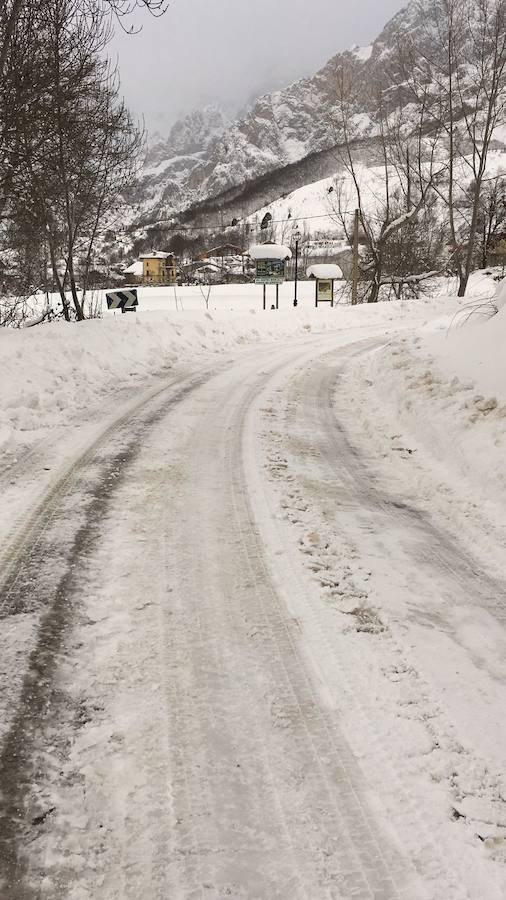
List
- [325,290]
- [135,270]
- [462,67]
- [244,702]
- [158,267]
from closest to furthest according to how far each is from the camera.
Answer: [244,702] → [462,67] → [325,290] → [158,267] → [135,270]

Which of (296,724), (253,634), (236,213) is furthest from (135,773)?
(236,213)

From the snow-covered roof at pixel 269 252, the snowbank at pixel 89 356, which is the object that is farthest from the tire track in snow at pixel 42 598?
the snow-covered roof at pixel 269 252

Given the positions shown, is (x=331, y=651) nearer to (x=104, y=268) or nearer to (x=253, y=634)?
(x=253, y=634)

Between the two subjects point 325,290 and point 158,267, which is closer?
point 325,290

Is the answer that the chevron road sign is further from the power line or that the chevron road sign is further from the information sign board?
the power line

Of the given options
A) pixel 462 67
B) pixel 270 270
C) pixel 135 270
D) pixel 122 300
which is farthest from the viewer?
pixel 135 270

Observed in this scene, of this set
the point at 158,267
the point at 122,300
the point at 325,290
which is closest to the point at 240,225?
the point at 158,267

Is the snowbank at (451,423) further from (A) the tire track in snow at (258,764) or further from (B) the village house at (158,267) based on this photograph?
(B) the village house at (158,267)

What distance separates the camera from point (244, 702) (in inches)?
88.7

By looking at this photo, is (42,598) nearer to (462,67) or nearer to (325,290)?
(462,67)

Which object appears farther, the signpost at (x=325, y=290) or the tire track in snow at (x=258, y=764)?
the signpost at (x=325, y=290)

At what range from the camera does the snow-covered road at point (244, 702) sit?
163 cm

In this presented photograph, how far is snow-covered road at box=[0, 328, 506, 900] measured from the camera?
1627 mm

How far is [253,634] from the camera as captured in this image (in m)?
2.71
